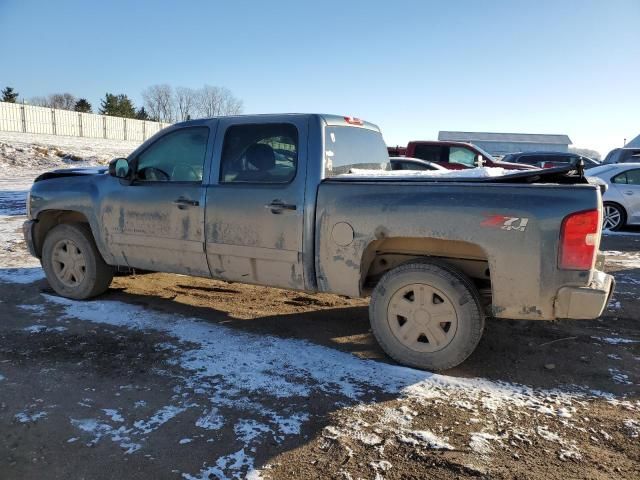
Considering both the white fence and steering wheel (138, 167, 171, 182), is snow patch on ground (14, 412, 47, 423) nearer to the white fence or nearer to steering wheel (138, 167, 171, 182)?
steering wheel (138, 167, 171, 182)

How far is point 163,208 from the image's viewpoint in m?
4.65

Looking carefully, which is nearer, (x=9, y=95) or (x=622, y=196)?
(x=622, y=196)

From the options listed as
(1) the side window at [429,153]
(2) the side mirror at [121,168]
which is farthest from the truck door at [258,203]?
(1) the side window at [429,153]

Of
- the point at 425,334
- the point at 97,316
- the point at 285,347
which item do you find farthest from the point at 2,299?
the point at 425,334

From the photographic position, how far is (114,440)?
108 inches

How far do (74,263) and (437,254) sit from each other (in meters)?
3.97

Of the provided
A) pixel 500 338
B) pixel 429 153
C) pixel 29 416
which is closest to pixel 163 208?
pixel 29 416

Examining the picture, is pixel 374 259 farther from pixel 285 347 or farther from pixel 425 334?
pixel 285 347

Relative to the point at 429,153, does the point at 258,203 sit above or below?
below

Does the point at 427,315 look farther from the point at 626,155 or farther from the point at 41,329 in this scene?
the point at 626,155

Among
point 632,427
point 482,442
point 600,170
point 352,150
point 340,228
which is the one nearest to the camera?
point 482,442

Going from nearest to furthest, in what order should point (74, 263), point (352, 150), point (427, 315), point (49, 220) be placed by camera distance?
point (427, 315), point (352, 150), point (74, 263), point (49, 220)

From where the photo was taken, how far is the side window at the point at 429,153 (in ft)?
46.3

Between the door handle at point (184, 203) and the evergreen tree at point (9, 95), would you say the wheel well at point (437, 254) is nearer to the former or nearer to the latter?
the door handle at point (184, 203)
